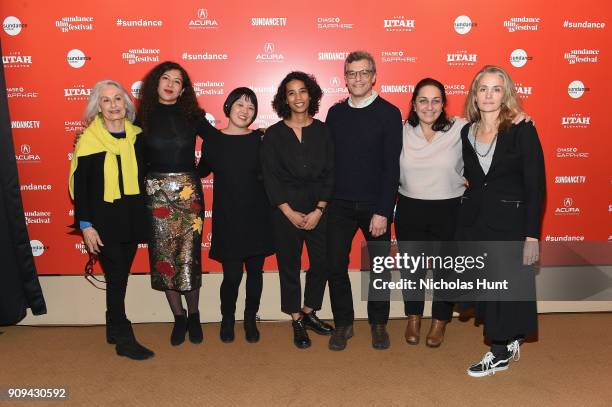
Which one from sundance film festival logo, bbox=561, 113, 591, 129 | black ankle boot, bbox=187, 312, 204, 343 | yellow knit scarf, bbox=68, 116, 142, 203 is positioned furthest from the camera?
sundance film festival logo, bbox=561, 113, 591, 129

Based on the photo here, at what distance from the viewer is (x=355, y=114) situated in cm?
297

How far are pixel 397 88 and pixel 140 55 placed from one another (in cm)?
184

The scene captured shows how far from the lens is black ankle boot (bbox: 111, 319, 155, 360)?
3.07m

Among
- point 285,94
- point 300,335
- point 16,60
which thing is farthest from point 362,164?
point 16,60

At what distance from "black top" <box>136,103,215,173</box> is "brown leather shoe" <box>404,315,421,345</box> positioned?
1723 mm

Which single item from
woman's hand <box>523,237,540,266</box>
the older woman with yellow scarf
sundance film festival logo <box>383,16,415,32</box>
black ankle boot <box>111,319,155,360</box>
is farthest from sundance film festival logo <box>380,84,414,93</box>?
black ankle boot <box>111,319,155,360</box>

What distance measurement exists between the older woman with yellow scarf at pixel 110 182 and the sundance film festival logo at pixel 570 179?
3006 millimetres

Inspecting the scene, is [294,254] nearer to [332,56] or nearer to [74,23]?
[332,56]

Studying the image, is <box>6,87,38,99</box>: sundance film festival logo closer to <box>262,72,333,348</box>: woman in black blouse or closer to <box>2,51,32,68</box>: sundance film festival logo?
<box>2,51,32,68</box>: sundance film festival logo

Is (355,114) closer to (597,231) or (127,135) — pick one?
(127,135)

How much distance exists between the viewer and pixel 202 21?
3.52m

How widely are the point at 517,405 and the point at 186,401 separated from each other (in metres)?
1.68

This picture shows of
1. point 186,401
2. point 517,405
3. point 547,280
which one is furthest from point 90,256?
point 547,280

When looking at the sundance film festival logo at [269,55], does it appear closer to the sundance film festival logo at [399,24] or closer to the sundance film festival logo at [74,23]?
the sundance film festival logo at [399,24]
